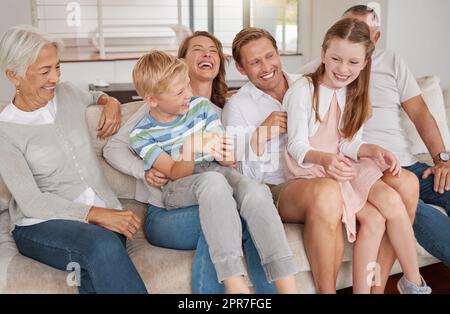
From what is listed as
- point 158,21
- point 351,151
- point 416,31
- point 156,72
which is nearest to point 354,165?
point 351,151

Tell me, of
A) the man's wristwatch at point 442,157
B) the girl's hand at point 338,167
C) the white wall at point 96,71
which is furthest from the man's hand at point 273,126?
the white wall at point 96,71

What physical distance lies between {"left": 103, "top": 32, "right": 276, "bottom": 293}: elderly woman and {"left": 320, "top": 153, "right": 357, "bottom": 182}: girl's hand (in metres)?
0.30

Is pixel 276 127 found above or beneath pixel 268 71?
beneath

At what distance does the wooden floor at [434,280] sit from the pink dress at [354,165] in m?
0.43

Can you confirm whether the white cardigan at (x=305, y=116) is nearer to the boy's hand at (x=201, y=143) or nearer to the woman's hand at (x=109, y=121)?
the boy's hand at (x=201, y=143)

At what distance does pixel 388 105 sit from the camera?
2.17 m

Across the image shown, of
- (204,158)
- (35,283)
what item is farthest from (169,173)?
(35,283)

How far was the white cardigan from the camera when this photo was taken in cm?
180

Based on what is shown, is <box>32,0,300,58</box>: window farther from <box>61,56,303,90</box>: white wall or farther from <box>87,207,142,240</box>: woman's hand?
<box>87,207,142,240</box>: woman's hand

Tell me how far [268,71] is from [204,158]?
1.23 feet

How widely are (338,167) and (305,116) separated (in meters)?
0.25

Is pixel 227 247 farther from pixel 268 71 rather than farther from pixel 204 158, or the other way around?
pixel 268 71

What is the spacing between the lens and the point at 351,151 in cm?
184

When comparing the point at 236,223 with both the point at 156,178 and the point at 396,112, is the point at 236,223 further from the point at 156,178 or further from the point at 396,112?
the point at 396,112
